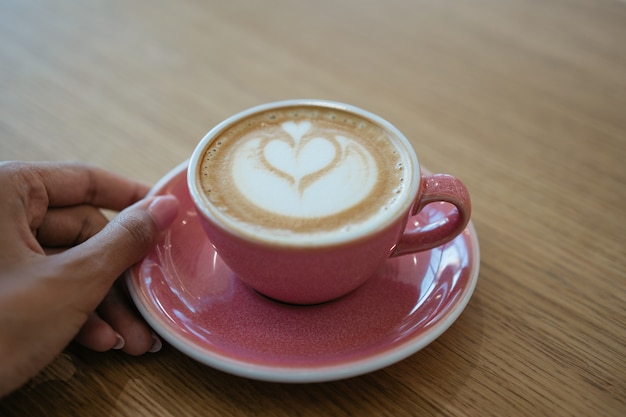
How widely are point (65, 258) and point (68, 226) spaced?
16 cm

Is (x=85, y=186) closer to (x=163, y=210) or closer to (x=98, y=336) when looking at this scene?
(x=163, y=210)

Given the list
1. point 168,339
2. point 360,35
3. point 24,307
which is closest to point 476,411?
point 168,339

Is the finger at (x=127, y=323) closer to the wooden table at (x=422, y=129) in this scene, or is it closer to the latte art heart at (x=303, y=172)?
the wooden table at (x=422, y=129)

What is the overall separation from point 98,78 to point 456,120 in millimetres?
739

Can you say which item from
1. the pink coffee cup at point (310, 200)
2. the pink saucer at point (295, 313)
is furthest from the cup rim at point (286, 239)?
the pink saucer at point (295, 313)

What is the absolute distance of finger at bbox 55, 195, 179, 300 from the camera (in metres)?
0.61

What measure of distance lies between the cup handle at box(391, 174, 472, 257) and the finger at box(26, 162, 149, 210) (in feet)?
1.33

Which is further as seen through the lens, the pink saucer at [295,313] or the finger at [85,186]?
the finger at [85,186]

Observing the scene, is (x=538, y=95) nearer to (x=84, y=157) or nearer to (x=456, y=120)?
(x=456, y=120)

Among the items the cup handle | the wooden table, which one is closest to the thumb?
the wooden table

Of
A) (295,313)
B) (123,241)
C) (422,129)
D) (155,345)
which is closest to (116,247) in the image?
(123,241)

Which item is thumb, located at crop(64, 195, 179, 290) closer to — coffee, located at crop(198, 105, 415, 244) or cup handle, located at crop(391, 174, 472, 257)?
coffee, located at crop(198, 105, 415, 244)

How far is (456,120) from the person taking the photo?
41.8 inches

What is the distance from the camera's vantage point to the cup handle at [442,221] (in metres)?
0.67
